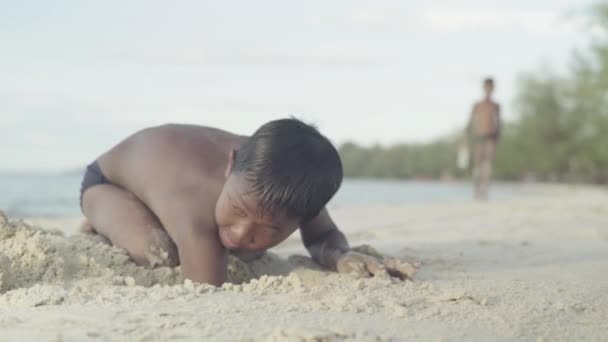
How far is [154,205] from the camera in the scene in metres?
3.00

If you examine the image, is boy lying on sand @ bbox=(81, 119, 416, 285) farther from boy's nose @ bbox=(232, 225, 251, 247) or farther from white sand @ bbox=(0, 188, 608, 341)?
white sand @ bbox=(0, 188, 608, 341)

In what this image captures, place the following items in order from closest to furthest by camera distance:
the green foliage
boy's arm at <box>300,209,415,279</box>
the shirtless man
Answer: boy's arm at <box>300,209,415,279</box>
the shirtless man
the green foliage

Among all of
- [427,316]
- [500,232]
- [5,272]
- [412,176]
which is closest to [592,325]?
[427,316]

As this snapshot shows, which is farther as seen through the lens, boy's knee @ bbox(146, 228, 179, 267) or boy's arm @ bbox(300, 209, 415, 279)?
boy's knee @ bbox(146, 228, 179, 267)

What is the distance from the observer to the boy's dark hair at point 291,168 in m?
2.50

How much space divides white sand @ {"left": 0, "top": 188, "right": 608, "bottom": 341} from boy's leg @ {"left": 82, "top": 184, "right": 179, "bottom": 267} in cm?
9

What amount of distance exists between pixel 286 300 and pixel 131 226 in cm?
110

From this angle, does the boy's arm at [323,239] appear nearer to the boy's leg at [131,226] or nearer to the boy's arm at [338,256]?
the boy's arm at [338,256]

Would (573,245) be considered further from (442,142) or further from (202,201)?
(442,142)

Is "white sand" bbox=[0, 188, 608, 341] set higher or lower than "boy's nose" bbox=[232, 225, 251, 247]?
lower

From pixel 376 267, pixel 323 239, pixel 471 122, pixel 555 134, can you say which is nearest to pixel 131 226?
pixel 323 239

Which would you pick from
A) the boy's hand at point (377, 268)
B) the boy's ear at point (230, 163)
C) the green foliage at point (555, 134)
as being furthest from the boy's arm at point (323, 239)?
the green foliage at point (555, 134)

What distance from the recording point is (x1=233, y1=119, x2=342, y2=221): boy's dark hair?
2.50m

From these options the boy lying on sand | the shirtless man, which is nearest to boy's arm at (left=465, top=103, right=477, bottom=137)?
the shirtless man
